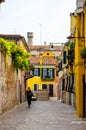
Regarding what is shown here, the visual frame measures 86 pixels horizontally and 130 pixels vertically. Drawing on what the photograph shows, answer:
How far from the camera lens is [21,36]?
2221 inches

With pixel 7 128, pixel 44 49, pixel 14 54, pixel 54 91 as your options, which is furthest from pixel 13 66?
pixel 44 49

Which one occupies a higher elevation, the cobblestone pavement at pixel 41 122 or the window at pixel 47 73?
the cobblestone pavement at pixel 41 122

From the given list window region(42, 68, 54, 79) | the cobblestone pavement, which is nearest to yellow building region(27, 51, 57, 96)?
window region(42, 68, 54, 79)

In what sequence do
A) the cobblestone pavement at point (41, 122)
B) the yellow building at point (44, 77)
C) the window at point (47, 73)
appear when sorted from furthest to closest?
1. the yellow building at point (44, 77)
2. the window at point (47, 73)
3. the cobblestone pavement at point (41, 122)

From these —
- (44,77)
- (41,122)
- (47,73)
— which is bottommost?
(44,77)

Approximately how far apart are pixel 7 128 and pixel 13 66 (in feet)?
68.1

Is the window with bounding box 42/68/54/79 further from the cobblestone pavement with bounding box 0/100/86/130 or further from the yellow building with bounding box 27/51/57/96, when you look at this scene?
the cobblestone pavement with bounding box 0/100/86/130

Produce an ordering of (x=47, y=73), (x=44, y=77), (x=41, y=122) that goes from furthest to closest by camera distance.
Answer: (x=47, y=73) < (x=44, y=77) < (x=41, y=122)

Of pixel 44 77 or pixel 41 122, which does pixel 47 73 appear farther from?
pixel 41 122

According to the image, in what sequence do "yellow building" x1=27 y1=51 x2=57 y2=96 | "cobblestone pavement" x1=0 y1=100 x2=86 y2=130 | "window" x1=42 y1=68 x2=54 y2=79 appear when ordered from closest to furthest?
"cobblestone pavement" x1=0 y1=100 x2=86 y2=130 < "window" x1=42 y1=68 x2=54 y2=79 < "yellow building" x1=27 y1=51 x2=57 y2=96

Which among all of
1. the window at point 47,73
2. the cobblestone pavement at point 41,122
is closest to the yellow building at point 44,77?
the window at point 47,73

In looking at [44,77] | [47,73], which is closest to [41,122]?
[44,77]

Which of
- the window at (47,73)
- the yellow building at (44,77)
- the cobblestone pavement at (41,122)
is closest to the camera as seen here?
the cobblestone pavement at (41,122)

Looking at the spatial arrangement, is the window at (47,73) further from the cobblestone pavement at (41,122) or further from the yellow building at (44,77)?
the cobblestone pavement at (41,122)
